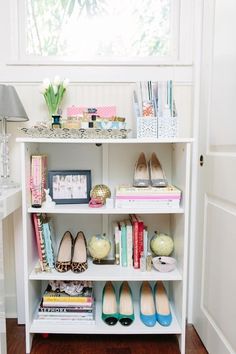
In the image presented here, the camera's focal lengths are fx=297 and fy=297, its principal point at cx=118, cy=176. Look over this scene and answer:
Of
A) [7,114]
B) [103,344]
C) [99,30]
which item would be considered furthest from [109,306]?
[99,30]

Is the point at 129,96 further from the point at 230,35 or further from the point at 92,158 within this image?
the point at 230,35

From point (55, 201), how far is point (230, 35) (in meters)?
1.08

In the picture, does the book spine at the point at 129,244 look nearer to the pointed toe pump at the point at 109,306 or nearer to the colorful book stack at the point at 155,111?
the pointed toe pump at the point at 109,306

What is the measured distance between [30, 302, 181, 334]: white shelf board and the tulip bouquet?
1056mm

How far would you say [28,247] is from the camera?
1.40 meters

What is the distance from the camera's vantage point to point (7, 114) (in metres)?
1.38

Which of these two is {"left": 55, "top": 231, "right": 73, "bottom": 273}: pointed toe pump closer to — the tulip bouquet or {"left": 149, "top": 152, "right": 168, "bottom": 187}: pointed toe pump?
{"left": 149, "top": 152, "right": 168, "bottom": 187}: pointed toe pump

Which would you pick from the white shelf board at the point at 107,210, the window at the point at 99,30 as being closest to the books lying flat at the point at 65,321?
the white shelf board at the point at 107,210

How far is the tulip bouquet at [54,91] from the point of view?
1503mm

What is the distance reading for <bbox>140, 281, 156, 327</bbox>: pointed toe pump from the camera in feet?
4.72

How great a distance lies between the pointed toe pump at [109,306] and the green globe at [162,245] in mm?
329

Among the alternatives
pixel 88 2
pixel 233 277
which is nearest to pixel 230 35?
pixel 88 2

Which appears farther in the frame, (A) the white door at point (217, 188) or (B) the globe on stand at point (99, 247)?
(B) the globe on stand at point (99, 247)

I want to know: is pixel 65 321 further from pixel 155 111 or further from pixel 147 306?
pixel 155 111
